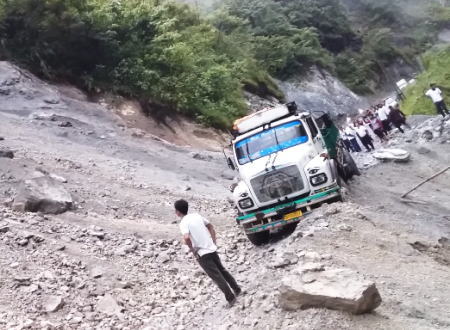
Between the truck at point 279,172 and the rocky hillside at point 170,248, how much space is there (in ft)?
1.51

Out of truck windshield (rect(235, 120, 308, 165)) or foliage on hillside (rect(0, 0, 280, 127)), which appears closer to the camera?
truck windshield (rect(235, 120, 308, 165))

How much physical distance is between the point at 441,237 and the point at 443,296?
3644 mm

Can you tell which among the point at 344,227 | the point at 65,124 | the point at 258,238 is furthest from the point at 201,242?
the point at 65,124

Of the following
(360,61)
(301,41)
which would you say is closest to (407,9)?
(360,61)

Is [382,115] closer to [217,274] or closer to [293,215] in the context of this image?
[293,215]

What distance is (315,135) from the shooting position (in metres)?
11.9

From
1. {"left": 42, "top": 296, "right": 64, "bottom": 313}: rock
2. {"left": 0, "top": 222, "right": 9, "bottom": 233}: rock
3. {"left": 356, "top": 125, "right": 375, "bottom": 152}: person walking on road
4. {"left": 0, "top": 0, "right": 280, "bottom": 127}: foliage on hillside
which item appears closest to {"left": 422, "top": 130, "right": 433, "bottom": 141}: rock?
{"left": 356, "top": 125, "right": 375, "bottom": 152}: person walking on road

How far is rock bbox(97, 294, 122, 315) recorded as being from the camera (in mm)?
8062

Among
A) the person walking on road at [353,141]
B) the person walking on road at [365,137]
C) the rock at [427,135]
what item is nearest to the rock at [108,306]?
the rock at [427,135]

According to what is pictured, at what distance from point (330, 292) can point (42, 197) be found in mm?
6962

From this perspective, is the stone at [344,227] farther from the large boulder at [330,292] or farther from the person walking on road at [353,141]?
the person walking on road at [353,141]

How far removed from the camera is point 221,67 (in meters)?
25.0

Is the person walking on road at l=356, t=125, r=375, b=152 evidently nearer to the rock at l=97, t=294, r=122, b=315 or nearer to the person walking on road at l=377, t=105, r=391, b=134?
the person walking on road at l=377, t=105, r=391, b=134

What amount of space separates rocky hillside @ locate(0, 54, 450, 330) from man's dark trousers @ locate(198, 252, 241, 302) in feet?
0.57
